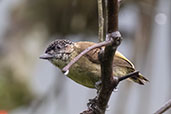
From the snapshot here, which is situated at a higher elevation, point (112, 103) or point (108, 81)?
point (108, 81)

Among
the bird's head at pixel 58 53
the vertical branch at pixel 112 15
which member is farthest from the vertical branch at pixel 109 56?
the bird's head at pixel 58 53

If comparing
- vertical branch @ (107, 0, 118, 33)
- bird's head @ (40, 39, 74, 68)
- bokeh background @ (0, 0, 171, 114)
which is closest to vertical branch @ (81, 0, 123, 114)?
vertical branch @ (107, 0, 118, 33)

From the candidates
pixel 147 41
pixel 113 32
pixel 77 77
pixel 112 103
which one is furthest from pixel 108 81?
pixel 112 103

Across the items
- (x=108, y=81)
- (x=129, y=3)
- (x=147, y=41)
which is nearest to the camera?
(x=108, y=81)

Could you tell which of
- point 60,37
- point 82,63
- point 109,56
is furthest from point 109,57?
point 60,37

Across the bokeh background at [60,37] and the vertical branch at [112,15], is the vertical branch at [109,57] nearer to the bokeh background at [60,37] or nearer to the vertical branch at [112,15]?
the vertical branch at [112,15]

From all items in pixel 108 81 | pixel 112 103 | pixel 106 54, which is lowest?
pixel 112 103

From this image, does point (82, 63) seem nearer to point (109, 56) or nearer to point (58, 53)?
point (58, 53)

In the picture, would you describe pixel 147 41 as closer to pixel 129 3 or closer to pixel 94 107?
Answer: pixel 129 3
